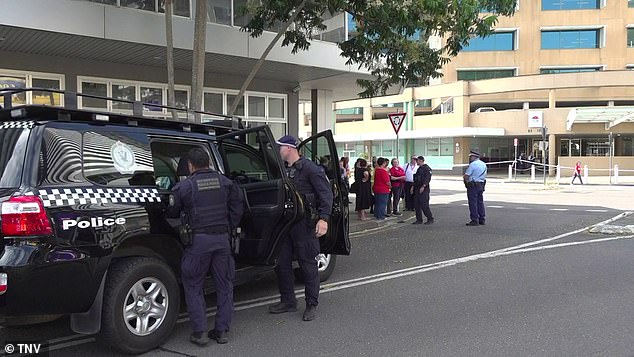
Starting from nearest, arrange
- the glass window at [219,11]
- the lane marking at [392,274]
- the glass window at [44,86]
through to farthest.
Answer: the lane marking at [392,274] → the glass window at [44,86] → the glass window at [219,11]

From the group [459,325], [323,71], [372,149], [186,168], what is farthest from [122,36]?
[372,149]

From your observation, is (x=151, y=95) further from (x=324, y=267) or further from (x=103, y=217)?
(x=103, y=217)

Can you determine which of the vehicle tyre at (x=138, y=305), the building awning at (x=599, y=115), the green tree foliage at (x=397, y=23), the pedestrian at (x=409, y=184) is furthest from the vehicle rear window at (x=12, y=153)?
the building awning at (x=599, y=115)

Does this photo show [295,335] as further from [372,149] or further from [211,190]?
[372,149]

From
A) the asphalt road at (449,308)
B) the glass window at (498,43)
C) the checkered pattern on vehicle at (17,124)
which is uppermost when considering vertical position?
the glass window at (498,43)

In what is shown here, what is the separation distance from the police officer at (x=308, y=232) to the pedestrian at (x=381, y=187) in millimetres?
7571

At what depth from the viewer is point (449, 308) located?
5.72 m

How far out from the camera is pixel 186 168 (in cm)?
509

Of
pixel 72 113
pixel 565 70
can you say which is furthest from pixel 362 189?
pixel 565 70

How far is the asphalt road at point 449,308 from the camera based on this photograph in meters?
4.59

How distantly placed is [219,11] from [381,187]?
18.1ft

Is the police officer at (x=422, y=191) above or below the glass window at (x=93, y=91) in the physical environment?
below

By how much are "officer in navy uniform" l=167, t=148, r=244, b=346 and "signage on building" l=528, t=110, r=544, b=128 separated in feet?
132

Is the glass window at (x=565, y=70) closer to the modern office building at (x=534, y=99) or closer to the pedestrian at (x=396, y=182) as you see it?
the modern office building at (x=534, y=99)
